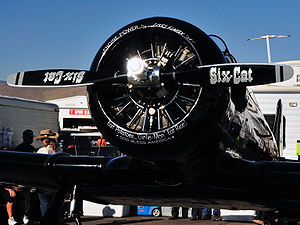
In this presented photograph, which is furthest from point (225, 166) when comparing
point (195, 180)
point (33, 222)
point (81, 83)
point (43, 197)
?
point (33, 222)

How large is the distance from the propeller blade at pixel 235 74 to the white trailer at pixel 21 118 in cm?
1231

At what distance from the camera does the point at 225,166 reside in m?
4.92

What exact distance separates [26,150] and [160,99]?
16.1 feet

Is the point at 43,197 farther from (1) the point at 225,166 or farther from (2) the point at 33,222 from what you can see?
(1) the point at 225,166

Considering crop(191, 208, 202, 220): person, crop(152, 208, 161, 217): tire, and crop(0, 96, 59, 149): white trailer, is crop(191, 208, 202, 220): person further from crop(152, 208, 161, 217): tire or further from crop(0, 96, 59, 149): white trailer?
crop(0, 96, 59, 149): white trailer

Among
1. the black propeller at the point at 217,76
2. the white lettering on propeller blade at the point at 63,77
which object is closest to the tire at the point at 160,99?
the black propeller at the point at 217,76

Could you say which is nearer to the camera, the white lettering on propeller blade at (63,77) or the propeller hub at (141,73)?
the propeller hub at (141,73)

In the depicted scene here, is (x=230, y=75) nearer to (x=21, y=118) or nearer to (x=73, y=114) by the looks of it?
(x=21, y=118)

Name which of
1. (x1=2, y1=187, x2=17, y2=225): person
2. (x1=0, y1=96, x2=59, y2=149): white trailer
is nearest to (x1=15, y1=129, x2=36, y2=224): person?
(x1=2, y1=187, x2=17, y2=225): person

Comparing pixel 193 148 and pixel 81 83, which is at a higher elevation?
pixel 81 83

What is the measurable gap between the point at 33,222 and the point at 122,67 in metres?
6.42

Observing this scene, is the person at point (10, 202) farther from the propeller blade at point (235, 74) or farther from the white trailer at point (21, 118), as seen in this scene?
the propeller blade at point (235, 74)

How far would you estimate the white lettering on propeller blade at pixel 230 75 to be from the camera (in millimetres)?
4191

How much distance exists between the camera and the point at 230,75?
4215 mm
